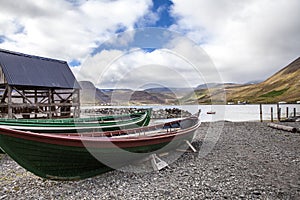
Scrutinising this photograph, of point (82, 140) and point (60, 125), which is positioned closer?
point (82, 140)

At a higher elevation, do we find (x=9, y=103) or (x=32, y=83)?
(x=32, y=83)

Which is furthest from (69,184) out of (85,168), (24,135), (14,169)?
(14,169)

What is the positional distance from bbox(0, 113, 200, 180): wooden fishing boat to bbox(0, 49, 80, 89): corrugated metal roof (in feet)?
32.3

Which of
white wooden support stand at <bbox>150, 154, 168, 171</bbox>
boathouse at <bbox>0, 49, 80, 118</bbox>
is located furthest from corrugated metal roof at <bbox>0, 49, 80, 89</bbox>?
white wooden support stand at <bbox>150, 154, 168, 171</bbox>

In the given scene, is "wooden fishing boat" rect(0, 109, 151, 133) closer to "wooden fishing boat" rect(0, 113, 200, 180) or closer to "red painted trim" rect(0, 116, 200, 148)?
"wooden fishing boat" rect(0, 113, 200, 180)

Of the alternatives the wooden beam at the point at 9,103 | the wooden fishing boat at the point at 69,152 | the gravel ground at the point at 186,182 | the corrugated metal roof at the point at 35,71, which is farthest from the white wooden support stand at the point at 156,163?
the corrugated metal roof at the point at 35,71

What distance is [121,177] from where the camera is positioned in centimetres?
694

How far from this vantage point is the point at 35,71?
16328 mm

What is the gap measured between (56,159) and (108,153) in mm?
1427

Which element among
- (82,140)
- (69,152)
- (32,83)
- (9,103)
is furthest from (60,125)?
(32,83)

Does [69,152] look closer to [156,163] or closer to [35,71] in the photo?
[156,163]

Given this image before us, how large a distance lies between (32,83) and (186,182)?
507 inches

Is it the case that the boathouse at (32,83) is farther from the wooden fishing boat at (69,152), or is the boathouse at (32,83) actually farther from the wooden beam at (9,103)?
the wooden fishing boat at (69,152)

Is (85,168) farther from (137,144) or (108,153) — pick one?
(137,144)
